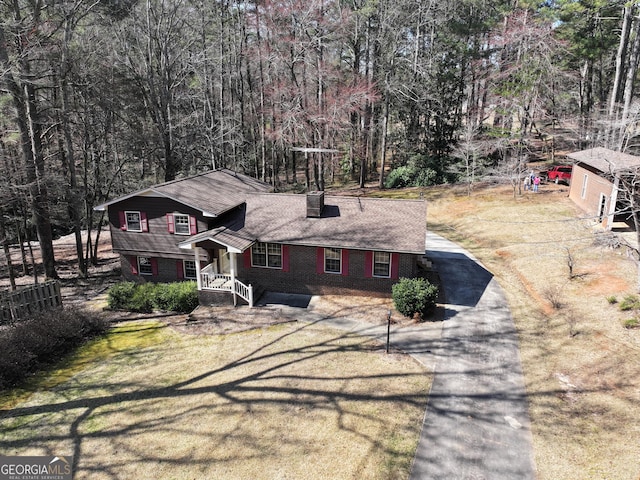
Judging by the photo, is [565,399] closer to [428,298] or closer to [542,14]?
[428,298]

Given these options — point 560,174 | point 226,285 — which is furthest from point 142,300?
point 560,174

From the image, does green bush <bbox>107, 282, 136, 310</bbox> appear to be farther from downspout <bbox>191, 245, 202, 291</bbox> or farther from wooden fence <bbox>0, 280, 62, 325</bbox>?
downspout <bbox>191, 245, 202, 291</bbox>

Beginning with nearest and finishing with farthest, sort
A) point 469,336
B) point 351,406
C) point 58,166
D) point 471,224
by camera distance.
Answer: point 351,406 → point 469,336 → point 58,166 → point 471,224

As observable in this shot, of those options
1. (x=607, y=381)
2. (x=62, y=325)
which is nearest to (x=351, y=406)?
(x=607, y=381)

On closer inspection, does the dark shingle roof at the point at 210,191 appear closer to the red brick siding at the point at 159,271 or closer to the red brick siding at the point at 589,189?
the red brick siding at the point at 159,271

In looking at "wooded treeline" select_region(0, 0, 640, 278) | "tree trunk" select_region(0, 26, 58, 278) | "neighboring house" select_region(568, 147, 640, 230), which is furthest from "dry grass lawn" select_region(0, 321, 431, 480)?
"neighboring house" select_region(568, 147, 640, 230)
